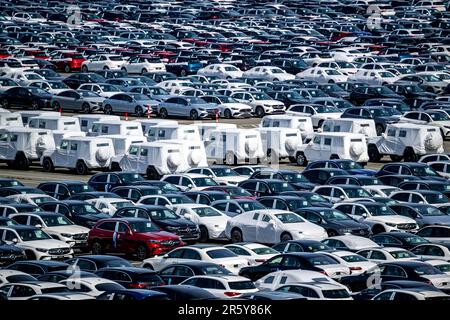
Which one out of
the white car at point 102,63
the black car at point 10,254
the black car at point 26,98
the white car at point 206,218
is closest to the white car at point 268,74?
the white car at point 102,63

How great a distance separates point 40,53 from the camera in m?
85.8

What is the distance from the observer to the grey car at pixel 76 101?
2478 inches

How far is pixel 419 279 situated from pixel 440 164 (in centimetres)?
1870

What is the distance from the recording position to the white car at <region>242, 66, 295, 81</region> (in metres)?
75.2

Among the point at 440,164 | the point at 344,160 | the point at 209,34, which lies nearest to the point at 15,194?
the point at 344,160

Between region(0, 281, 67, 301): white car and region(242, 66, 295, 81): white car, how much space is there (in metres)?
50.9

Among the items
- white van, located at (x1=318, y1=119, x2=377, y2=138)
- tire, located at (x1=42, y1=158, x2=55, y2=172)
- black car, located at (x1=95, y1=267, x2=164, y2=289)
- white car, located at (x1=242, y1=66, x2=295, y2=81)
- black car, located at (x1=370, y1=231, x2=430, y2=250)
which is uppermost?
white car, located at (x1=242, y1=66, x2=295, y2=81)

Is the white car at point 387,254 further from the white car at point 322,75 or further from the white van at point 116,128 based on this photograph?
the white car at point 322,75

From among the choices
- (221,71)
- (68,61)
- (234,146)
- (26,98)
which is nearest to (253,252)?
(234,146)

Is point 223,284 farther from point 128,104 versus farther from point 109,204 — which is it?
point 128,104

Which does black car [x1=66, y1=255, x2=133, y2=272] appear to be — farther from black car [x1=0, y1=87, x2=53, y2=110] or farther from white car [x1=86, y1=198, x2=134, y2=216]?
black car [x1=0, y1=87, x2=53, y2=110]

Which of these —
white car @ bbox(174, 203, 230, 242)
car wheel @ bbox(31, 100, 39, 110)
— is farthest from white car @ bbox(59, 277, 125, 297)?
car wheel @ bbox(31, 100, 39, 110)

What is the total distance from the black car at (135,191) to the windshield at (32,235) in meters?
6.38

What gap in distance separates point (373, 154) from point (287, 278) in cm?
2451
